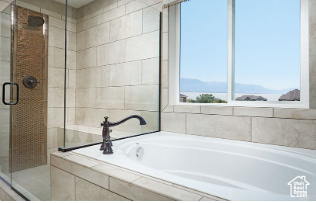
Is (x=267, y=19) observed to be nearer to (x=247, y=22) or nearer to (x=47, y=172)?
(x=247, y=22)

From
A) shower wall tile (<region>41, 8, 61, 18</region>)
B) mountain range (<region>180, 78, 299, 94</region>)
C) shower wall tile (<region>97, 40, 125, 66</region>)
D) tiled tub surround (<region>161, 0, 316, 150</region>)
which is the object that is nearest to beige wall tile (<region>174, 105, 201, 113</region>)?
tiled tub surround (<region>161, 0, 316, 150</region>)

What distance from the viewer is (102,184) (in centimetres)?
104

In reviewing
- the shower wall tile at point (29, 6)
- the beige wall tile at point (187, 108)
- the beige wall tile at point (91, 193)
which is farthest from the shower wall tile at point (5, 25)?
the beige wall tile at point (187, 108)

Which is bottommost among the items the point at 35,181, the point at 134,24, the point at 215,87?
the point at 35,181

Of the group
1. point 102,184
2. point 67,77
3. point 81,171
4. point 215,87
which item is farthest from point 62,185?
point 215,87

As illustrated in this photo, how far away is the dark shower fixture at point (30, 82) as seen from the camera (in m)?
1.69

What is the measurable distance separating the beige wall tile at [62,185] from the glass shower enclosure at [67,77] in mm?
110

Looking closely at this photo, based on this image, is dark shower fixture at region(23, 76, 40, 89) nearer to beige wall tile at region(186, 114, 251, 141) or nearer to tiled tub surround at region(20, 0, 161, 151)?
tiled tub surround at region(20, 0, 161, 151)

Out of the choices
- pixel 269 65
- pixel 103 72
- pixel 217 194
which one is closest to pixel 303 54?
pixel 269 65

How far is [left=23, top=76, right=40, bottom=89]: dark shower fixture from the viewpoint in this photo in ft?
5.54

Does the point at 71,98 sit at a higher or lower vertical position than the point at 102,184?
higher

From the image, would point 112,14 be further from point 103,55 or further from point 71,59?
point 71,59

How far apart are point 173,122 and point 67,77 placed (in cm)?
118

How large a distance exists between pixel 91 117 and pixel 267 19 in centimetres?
179
